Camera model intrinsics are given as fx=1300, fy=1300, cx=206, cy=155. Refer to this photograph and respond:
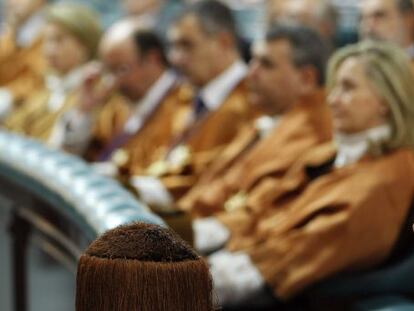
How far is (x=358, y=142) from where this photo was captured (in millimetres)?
→ 3234

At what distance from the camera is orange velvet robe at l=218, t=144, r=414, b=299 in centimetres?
305

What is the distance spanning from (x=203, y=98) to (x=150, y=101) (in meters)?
0.53

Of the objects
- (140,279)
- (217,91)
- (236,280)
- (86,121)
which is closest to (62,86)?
(86,121)

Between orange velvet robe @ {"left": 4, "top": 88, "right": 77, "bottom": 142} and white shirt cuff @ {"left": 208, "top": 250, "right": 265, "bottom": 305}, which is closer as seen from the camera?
white shirt cuff @ {"left": 208, "top": 250, "right": 265, "bottom": 305}

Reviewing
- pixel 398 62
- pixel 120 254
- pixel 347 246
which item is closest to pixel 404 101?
pixel 398 62

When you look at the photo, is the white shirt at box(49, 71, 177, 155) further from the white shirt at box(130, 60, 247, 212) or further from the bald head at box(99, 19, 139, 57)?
the white shirt at box(130, 60, 247, 212)

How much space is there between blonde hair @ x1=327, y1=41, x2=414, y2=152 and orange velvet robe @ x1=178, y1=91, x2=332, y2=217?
0.45 m

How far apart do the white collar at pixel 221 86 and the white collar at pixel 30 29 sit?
8.79 feet

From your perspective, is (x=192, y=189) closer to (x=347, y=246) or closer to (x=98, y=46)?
(x=347, y=246)

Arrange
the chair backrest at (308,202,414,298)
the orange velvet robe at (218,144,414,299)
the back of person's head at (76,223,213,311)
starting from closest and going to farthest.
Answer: the back of person's head at (76,223,213,311) → the chair backrest at (308,202,414,298) → the orange velvet robe at (218,144,414,299)

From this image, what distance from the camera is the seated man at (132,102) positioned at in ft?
16.1

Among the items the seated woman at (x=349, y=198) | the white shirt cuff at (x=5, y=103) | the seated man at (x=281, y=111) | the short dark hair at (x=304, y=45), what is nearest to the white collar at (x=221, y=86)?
the seated man at (x=281, y=111)

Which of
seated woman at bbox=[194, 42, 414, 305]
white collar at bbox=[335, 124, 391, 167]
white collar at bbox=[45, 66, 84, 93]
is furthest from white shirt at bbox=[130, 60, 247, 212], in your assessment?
white collar at bbox=[45, 66, 84, 93]

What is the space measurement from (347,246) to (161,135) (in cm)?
195
